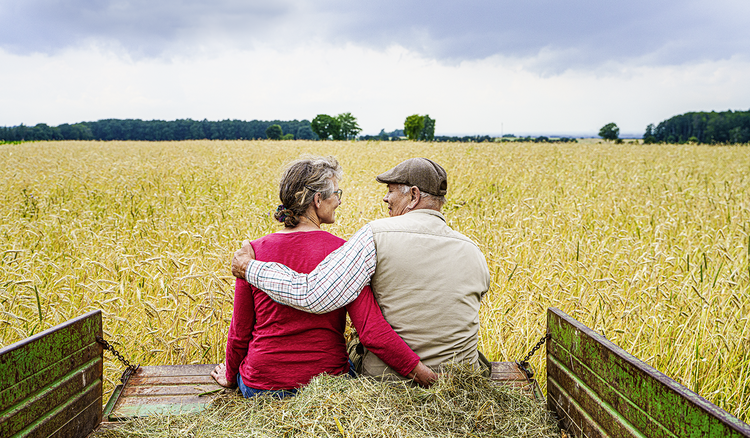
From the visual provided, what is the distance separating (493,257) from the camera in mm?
4129

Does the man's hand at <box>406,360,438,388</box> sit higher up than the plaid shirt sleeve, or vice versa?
the plaid shirt sleeve

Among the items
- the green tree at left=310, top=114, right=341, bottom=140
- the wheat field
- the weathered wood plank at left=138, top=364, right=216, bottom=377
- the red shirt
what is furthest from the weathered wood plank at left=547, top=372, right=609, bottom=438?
the green tree at left=310, top=114, right=341, bottom=140

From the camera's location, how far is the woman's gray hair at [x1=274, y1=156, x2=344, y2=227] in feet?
6.82

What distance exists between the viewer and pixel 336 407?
6.00ft

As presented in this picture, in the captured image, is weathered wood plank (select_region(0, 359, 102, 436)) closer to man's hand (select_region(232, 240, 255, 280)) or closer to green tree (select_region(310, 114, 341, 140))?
man's hand (select_region(232, 240, 255, 280))

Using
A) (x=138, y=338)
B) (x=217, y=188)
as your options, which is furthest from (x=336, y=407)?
(x=217, y=188)

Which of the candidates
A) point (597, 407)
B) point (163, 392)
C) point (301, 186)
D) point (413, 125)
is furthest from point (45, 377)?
point (413, 125)

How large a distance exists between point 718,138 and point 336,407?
66161 millimetres

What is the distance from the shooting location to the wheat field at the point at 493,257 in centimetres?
299

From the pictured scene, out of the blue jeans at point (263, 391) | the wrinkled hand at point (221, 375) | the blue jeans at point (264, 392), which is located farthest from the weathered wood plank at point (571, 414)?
the wrinkled hand at point (221, 375)

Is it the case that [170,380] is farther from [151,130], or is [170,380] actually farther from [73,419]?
[151,130]

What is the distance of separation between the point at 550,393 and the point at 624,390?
2.16ft

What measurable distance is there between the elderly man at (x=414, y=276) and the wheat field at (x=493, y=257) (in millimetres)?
1092

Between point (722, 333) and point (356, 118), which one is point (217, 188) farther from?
point (356, 118)
